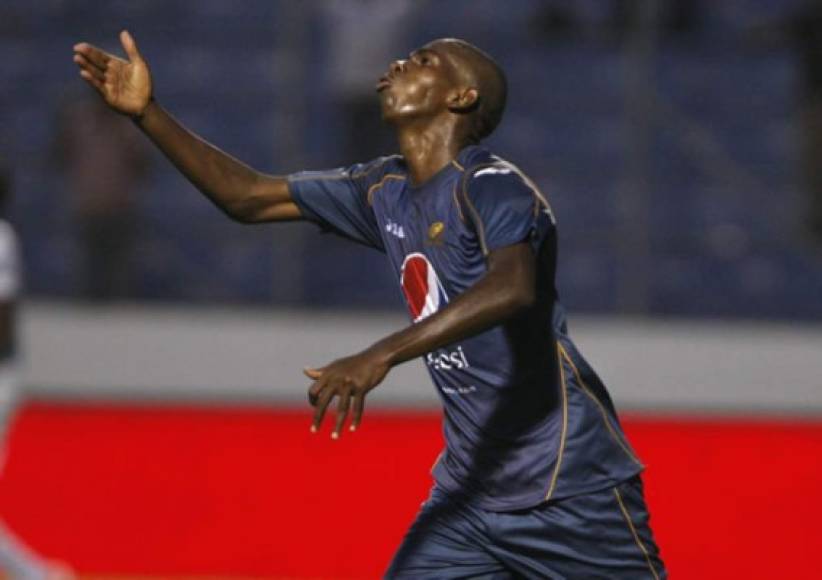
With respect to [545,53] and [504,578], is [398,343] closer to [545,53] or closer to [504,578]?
[504,578]

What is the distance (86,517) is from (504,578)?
14.8ft

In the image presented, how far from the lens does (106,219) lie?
12.1m

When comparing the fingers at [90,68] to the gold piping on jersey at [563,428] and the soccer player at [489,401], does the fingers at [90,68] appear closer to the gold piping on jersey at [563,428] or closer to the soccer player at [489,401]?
the soccer player at [489,401]

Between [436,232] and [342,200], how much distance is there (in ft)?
2.01

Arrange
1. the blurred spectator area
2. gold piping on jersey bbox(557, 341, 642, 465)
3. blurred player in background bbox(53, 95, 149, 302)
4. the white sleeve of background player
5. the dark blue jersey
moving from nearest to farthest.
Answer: the dark blue jersey
gold piping on jersey bbox(557, 341, 642, 465)
the white sleeve of background player
the blurred spectator area
blurred player in background bbox(53, 95, 149, 302)

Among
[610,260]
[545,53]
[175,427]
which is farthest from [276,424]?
[545,53]

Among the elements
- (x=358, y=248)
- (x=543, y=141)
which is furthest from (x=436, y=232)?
(x=543, y=141)

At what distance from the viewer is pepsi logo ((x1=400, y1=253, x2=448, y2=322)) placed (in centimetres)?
464

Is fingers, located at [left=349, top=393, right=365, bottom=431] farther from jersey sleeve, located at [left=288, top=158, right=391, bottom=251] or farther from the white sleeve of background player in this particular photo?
the white sleeve of background player

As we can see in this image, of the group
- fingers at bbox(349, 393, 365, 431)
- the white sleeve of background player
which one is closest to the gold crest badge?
fingers at bbox(349, 393, 365, 431)

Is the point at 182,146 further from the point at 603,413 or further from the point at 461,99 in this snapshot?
the point at 603,413

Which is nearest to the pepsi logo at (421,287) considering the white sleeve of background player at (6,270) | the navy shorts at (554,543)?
the navy shorts at (554,543)

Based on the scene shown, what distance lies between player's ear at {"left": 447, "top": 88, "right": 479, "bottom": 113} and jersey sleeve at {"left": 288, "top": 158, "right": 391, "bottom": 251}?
1.30 ft

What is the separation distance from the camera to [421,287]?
4699mm
